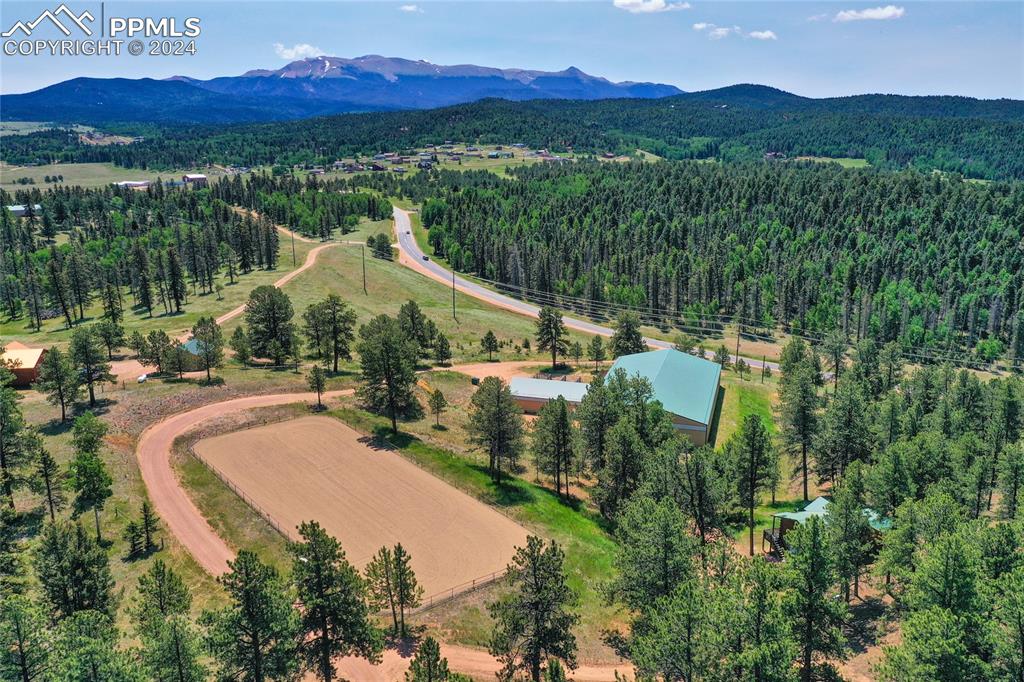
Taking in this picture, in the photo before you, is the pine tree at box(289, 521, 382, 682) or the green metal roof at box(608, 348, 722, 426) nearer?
the pine tree at box(289, 521, 382, 682)

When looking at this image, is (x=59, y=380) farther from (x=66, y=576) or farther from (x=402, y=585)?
(x=402, y=585)

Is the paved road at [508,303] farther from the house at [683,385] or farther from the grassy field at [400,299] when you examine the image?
the house at [683,385]

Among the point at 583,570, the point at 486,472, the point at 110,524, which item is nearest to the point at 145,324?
the point at 110,524

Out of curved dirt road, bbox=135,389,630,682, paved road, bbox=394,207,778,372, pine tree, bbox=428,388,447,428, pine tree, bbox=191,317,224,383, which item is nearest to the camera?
curved dirt road, bbox=135,389,630,682

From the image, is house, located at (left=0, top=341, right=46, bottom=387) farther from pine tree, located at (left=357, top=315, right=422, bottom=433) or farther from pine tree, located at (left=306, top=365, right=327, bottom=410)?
pine tree, located at (left=357, top=315, right=422, bottom=433)

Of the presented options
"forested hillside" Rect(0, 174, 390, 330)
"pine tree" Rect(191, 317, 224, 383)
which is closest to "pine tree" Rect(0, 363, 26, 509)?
"pine tree" Rect(191, 317, 224, 383)

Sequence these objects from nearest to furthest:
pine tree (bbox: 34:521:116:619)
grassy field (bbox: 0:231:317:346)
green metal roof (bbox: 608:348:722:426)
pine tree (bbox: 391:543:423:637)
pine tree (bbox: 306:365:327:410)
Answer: pine tree (bbox: 34:521:116:619), pine tree (bbox: 391:543:423:637), pine tree (bbox: 306:365:327:410), green metal roof (bbox: 608:348:722:426), grassy field (bbox: 0:231:317:346)

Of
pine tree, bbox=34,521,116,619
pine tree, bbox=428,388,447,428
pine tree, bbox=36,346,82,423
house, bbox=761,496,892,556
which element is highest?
pine tree, bbox=36,346,82,423
